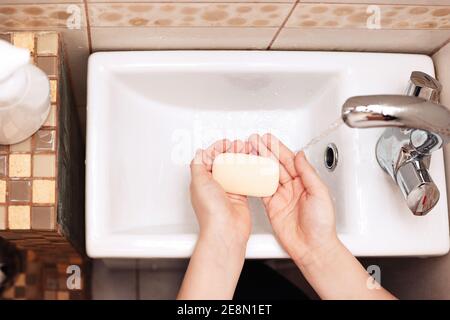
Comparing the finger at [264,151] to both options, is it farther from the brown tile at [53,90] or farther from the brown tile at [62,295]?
the brown tile at [62,295]

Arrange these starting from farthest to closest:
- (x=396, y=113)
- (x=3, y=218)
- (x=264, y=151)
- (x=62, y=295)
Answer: (x=62, y=295)
(x=264, y=151)
(x=3, y=218)
(x=396, y=113)

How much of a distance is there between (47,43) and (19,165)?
178 millimetres

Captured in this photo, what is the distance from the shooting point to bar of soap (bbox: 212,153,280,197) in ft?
2.35

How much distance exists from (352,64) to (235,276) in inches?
14.7

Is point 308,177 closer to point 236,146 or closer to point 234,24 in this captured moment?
point 236,146

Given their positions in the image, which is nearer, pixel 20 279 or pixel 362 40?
pixel 362 40

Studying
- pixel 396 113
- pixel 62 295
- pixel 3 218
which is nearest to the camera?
pixel 396 113

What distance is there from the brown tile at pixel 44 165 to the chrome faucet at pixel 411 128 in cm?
40

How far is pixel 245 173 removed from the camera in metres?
0.72

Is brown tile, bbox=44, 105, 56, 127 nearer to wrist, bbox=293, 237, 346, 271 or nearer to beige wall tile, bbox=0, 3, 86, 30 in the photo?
beige wall tile, bbox=0, 3, 86, 30

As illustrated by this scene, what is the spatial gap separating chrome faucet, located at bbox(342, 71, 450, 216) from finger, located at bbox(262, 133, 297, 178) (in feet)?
0.43

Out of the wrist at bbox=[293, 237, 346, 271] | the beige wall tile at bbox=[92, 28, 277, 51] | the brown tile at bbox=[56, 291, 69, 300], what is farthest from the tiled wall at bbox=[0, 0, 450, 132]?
the brown tile at bbox=[56, 291, 69, 300]

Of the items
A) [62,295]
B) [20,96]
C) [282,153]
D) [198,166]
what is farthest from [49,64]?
[62,295]

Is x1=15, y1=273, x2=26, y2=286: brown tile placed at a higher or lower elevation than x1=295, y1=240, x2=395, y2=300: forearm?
lower
